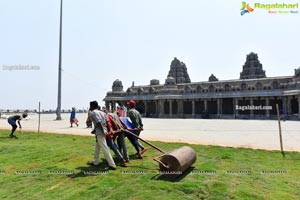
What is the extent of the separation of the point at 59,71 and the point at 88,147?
3326 centimetres

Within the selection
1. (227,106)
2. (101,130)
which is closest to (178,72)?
(227,106)

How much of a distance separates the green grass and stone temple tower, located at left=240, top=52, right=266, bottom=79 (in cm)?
5927

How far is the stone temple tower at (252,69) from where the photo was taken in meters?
65.1

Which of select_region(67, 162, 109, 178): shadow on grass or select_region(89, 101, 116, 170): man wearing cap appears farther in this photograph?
select_region(89, 101, 116, 170): man wearing cap

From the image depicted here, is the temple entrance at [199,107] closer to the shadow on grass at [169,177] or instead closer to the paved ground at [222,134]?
the paved ground at [222,134]

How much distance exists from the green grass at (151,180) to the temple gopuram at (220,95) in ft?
134

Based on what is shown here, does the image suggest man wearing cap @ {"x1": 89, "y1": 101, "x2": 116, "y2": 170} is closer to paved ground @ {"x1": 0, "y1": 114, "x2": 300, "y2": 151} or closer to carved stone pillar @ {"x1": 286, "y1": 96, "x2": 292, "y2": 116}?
paved ground @ {"x1": 0, "y1": 114, "x2": 300, "y2": 151}

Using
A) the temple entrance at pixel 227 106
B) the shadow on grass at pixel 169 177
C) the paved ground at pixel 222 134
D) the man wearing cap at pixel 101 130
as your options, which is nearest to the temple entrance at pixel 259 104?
the temple entrance at pixel 227 106

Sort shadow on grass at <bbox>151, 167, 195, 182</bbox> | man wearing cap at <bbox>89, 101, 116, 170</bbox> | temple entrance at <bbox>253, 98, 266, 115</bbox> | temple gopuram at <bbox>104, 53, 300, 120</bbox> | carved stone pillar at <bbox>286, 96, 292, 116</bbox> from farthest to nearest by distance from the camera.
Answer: temple entrance at <bbox>253, 98, 266, 115</bbox> < temple gopuram at <bbox>104, 53, 300, 120</bbox> < carved stone pillar at <bbox>286, 96, 292, 116</bbox> < man wearing cap at <bbox>89, 101, 116, 170</bbox> < shadow on grass at <bbox>151, 167, 195, 182</bbox>

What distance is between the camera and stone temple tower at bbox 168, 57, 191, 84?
77062 mm

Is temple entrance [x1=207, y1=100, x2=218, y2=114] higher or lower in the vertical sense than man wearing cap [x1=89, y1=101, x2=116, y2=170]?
higher

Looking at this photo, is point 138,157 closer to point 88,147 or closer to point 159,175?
point 159,175

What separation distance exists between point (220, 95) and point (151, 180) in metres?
51.9

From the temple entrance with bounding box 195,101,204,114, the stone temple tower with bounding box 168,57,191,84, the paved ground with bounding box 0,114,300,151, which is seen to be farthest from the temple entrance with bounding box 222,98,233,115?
the paved ground with bounding box 0,114,300,151
